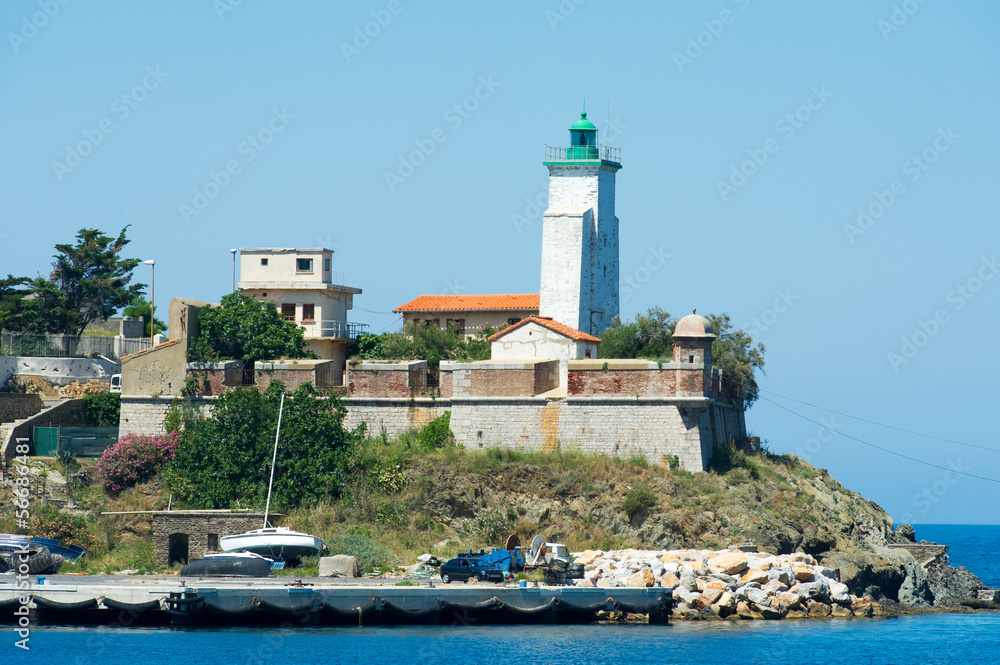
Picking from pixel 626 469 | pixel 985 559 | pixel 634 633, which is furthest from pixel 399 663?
pixel 985 559

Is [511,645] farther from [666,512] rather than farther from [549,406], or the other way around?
[549,406]

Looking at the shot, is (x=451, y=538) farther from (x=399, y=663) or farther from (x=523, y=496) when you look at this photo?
(x=399, y=663)

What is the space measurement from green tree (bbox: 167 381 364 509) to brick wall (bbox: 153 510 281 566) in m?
1.80

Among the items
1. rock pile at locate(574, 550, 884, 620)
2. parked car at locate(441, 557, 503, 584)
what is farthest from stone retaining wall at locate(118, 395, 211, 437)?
rock pile at locate(574, 550, 884, 620)

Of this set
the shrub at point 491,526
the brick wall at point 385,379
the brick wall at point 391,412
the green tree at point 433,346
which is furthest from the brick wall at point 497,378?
the shrub at point 491,526

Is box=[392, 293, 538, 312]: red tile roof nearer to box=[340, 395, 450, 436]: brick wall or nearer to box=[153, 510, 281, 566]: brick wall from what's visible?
box=[340, 395, 450, 436]: brick wall

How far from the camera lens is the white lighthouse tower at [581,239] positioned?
5659 cm

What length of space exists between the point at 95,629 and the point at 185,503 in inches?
400

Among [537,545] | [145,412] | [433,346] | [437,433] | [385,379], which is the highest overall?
[433,346]

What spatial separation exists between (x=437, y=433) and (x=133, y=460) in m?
10.6

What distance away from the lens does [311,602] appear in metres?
38.8

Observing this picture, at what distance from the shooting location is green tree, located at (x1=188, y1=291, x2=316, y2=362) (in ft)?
175

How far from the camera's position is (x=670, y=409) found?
48.5 meters

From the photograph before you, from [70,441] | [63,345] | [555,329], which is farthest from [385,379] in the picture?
[63,345]
